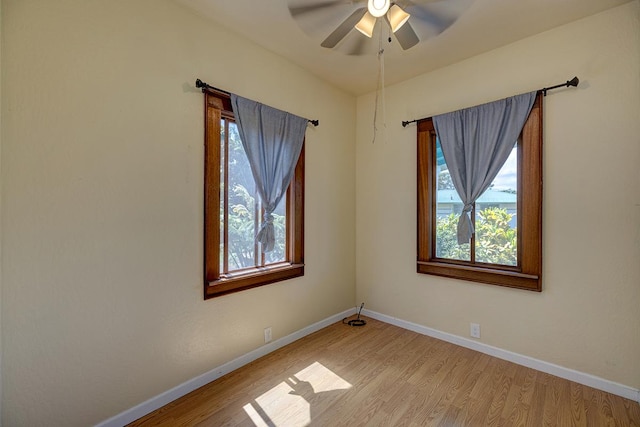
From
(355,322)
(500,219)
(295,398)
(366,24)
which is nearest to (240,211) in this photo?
(295,398)

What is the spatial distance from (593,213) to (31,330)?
11.7 feet

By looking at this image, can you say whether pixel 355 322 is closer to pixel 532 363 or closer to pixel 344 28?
pixel 532 363

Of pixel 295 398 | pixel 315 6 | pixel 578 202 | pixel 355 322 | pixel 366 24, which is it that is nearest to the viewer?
pixel 315 6

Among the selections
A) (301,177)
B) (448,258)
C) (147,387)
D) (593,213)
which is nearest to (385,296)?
(448,258)

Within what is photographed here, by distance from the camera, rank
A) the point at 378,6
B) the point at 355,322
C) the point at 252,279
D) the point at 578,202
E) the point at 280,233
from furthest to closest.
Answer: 1. the point at 355,322
2. the point at 280,233
3. the point at 252,279
4. the point at 578,202
5. the point at 378,6

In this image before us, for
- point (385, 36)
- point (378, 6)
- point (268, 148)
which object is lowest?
point (268, 148)

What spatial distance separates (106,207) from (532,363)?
3316mm

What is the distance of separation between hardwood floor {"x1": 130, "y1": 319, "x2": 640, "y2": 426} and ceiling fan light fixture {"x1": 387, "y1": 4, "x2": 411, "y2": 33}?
2.34m

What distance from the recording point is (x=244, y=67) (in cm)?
234

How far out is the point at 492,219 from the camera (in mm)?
2543

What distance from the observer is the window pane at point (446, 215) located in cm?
276

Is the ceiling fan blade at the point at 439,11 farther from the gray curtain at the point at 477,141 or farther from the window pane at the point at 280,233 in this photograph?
the window pane at the point at 280,233

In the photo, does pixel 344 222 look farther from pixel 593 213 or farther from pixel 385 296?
pixel 593 213

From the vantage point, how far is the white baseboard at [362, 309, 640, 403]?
195 centimetres
